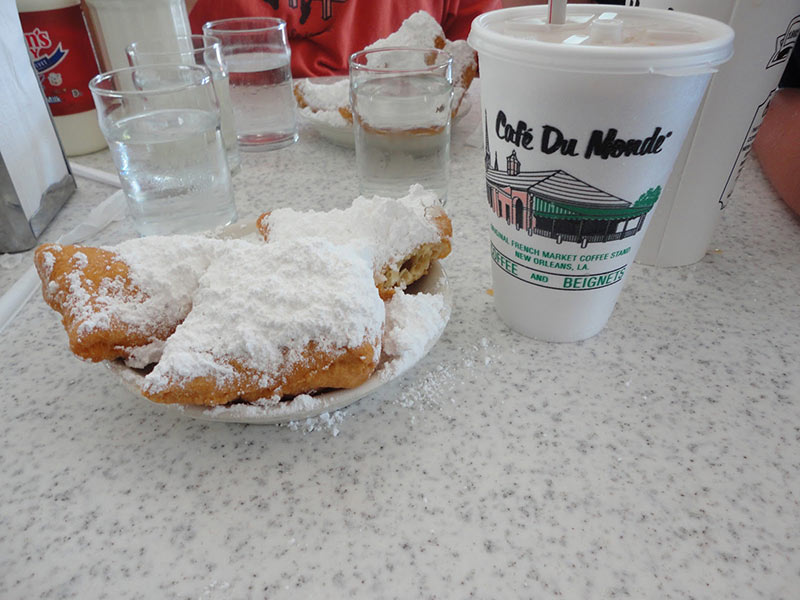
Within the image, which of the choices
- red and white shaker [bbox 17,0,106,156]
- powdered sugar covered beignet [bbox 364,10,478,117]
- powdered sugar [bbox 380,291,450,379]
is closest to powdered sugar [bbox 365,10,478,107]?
Result: powdered sugar covered beignet [bbox 364,10,478,117]

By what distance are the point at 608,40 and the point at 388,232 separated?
0.72ft

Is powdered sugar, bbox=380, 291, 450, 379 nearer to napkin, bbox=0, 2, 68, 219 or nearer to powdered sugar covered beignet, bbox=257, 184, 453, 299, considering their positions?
powdered sugar covered beignet, bbox=257, 184, 453, 299

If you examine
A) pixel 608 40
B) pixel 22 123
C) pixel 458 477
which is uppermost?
pixel 608 40

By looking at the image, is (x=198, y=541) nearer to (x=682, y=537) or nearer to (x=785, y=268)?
(x=682, y=537)

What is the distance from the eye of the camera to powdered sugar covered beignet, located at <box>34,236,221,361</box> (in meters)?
0.39

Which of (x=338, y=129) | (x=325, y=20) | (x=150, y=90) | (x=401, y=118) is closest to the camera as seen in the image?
(x=150, y=90)

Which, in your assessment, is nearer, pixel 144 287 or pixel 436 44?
pixel 144 287

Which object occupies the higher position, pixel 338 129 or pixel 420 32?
pixel 420 32

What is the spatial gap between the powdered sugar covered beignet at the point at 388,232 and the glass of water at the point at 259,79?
0.46 metres

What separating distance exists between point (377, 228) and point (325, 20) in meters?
1.13

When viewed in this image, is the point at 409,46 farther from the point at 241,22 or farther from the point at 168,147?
the point at 168,147

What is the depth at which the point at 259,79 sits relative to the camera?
2.85 ft

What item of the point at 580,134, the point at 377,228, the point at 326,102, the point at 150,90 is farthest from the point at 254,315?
the point at 326,102

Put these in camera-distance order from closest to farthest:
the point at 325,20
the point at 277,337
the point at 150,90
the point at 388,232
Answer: the point at 277,337 < the point at 388,232 < the point at 150,90 < the point at 325,20
